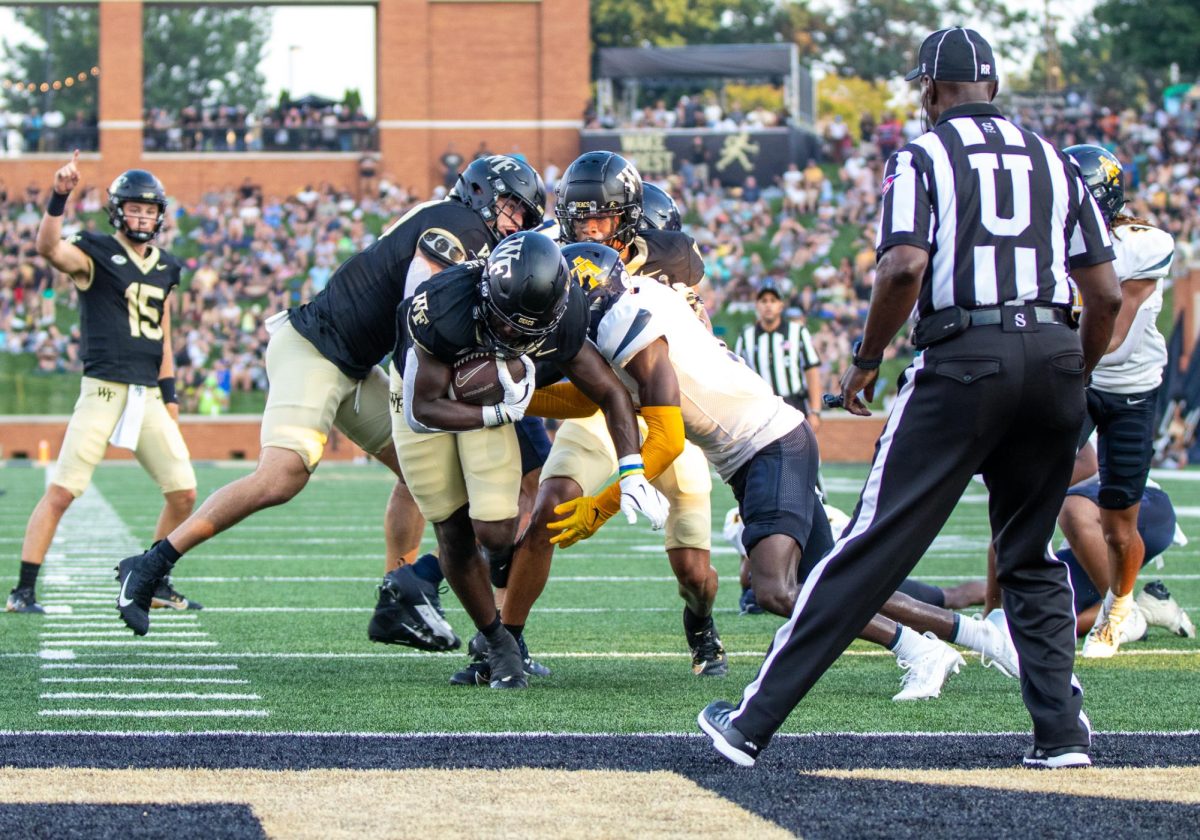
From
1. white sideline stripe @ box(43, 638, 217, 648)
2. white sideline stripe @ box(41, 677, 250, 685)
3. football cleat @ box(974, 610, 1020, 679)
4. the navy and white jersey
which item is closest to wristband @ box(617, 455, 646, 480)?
football cleat @ box(974, 610, 1020, 679)

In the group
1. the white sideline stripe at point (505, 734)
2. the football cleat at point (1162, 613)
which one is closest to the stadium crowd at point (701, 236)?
the football cleat at point (1162, 613)

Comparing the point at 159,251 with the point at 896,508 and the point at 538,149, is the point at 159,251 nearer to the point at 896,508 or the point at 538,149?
the point at 896,508

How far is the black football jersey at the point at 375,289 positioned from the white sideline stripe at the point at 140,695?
A: 1301mm

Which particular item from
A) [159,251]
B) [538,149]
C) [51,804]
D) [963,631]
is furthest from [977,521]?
[538,149]

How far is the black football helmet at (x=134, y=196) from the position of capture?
7676 mm

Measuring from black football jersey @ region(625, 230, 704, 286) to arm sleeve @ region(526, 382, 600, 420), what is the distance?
588 millimetres

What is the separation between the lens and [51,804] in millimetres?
3582

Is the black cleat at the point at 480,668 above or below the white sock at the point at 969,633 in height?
below

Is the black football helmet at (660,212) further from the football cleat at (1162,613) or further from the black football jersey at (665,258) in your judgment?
the football cleat at (1162,613)

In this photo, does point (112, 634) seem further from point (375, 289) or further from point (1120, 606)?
point (1120, 606)

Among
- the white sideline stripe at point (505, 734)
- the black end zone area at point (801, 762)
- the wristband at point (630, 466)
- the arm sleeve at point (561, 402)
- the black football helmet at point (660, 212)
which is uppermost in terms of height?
the black football helmet at point (660, 212)

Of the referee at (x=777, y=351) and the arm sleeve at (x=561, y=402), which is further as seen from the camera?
the referee at (x=777, y=351)

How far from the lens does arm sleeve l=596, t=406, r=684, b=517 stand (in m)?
4.86

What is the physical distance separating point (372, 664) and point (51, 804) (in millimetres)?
2503
